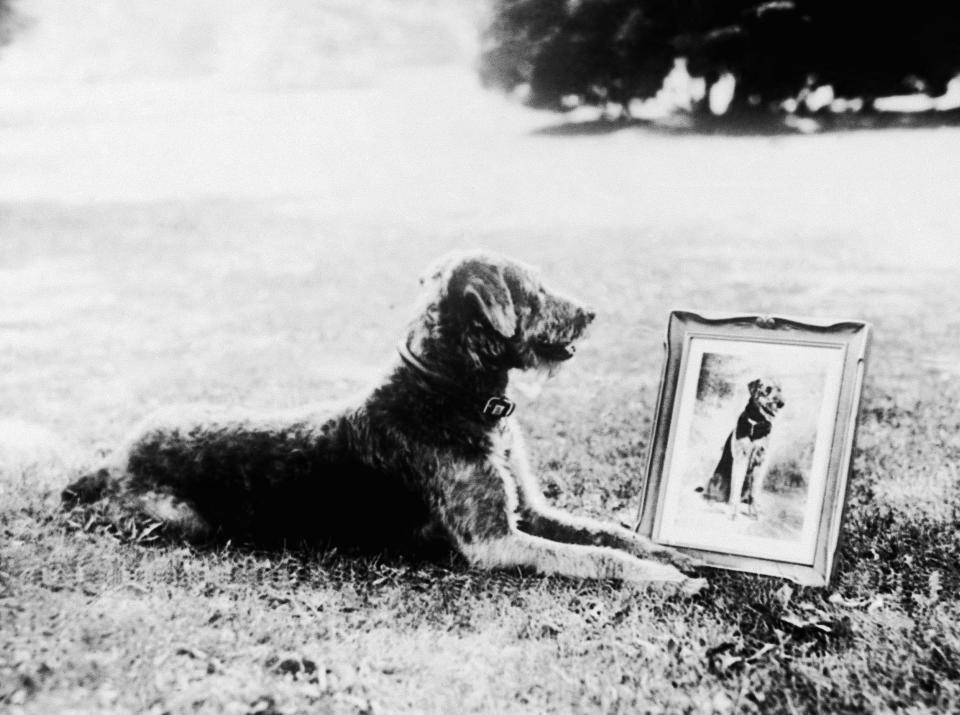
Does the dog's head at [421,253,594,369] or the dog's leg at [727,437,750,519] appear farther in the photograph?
the dog's leg at [727,437,750,519]

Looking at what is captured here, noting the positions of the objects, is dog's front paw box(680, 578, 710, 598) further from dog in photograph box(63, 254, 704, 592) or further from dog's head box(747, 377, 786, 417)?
dog's head box(747, 377, 786, 417)

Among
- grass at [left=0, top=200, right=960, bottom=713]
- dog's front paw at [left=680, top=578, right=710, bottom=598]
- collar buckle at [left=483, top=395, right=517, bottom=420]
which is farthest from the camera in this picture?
collar buckle at [left=483, top=395, right=517, bottom=420]

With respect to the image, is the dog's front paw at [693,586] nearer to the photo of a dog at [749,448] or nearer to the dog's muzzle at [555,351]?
the photo of a dog at [749,448]

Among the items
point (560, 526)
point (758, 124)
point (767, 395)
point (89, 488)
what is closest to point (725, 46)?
point (758, 124)

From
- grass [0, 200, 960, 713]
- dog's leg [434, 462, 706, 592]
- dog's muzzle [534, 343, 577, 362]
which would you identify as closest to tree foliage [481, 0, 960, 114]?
grass [0, 200, 960, 713]

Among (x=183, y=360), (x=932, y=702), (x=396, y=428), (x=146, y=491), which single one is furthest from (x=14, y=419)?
(x=932, y=702)

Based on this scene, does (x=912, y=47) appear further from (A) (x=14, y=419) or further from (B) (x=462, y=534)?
(A) (x=14, y=419)
